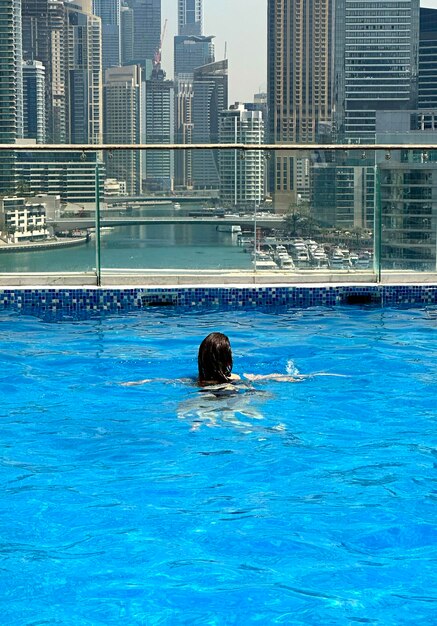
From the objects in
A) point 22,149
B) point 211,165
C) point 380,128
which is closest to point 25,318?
point 22,149

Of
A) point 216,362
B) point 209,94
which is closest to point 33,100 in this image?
point 209,94

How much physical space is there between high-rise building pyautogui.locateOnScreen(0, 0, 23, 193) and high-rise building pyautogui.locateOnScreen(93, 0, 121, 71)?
84.1 feet

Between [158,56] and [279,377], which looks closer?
[279,377]

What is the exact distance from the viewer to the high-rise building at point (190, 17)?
178 metres

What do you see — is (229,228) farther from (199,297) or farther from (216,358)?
(216,358)

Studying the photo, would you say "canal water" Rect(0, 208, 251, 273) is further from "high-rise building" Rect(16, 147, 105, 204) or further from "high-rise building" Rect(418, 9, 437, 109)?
"high-rise building" Rect(418, 9, 437, 109)

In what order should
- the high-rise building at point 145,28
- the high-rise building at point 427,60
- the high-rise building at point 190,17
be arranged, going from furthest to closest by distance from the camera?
the high-rise building at point 190,17 → the high-rise building at point 145,28 → the high-rise building at point 427,60

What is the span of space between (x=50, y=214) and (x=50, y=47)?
135 meters

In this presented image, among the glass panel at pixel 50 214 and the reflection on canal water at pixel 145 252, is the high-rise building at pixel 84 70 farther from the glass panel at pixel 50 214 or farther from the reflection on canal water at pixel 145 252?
the reflection on canal water at pixel 145 252

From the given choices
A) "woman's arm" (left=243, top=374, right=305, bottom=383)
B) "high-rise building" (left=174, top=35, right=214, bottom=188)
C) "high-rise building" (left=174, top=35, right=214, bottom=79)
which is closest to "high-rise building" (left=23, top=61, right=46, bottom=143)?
"high-rise building" (left=174, top=35, right=214, bottom=188)

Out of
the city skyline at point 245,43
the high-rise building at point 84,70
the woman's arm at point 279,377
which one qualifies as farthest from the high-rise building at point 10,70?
the woman's arm at point 279,377

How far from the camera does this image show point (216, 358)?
5.63 meters

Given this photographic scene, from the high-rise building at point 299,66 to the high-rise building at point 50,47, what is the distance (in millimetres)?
28178

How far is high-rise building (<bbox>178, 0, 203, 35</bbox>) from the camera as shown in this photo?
17786 centimetres
